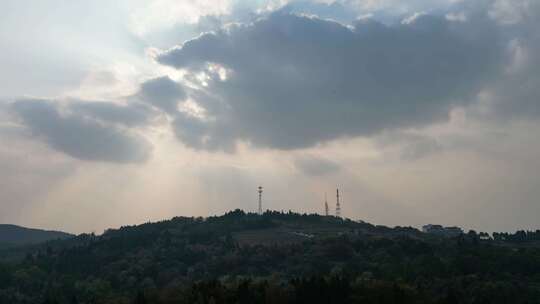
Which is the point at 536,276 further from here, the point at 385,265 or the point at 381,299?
the point at 381,299

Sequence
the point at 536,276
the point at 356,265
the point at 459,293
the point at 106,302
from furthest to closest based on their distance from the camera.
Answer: the point at 356,265 → the point at 536,276 → the point at 459,293 → the point at 106,302

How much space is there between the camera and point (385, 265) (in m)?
182

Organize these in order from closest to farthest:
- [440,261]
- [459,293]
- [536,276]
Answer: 1. [459,293]
2. [536,276]
3. [440,261]

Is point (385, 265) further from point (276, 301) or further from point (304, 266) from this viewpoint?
point (276, 301)

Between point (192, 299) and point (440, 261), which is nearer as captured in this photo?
point (192, 299)

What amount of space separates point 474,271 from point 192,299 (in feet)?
289

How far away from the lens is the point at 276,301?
10088 cm

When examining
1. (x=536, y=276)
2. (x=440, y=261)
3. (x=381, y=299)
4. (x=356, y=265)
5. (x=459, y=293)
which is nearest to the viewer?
(x=381, y=299)

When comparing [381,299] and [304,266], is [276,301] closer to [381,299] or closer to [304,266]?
[381,299]

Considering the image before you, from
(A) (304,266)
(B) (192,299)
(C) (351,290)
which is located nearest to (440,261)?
(A) (304,266)

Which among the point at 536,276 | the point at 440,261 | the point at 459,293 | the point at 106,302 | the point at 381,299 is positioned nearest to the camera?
the point at 381,299

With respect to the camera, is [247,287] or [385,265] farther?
[385,265]

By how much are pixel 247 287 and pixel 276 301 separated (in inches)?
206

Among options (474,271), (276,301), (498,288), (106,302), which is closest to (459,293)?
(498,288)
